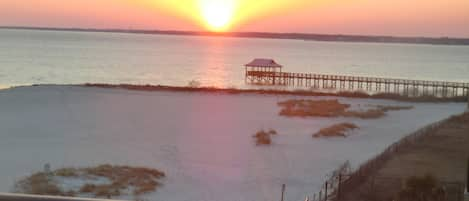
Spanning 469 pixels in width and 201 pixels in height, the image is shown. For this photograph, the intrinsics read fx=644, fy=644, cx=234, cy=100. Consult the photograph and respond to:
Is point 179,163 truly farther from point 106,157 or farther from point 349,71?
point 349,71

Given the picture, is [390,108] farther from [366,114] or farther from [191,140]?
[191,140]

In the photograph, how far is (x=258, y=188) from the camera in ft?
55.6

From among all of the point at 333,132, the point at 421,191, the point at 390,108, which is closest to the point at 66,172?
the point at 421,191

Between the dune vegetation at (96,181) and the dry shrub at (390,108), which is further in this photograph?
the dry shrub at (390,108)

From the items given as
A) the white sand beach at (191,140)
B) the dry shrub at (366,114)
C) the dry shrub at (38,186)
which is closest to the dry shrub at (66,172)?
the dry shrub at (38,186)

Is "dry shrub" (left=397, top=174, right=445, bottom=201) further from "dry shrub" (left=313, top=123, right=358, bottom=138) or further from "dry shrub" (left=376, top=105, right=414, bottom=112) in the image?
"dry shrub" (left=376, top=105, right=414, bottom=112)

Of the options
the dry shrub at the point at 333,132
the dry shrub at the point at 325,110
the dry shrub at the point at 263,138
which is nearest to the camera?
the dry shrub at the point at 263,138

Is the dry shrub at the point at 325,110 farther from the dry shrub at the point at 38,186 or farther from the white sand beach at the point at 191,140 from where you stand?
the dry shrub at the point at 38,186

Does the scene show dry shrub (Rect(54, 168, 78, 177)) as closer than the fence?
No

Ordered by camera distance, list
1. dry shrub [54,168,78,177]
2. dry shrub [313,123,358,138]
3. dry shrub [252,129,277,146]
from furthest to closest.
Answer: dry shrub [313,123,358,138], dry shrub [252,129,277,146], dry shrub [54,168,78,177]

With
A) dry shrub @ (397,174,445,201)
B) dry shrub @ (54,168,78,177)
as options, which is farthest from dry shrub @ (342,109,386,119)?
dry shrub @ (397,174,445,201)

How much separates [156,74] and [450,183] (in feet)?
217

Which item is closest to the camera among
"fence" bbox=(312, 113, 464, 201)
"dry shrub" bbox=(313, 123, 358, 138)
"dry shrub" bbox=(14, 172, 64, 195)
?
"fence" bbox=(312, 113, 464, 201)

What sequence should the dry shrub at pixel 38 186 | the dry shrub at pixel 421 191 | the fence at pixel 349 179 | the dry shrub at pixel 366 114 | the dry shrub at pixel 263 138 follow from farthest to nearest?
the dry shrub at pixel 366 114 < the dry shrub at pixel 263 138 < the dry shrub at pixel 38 186 < the fence at pixel 349 179 < the dry shrub at pixel 421 191
